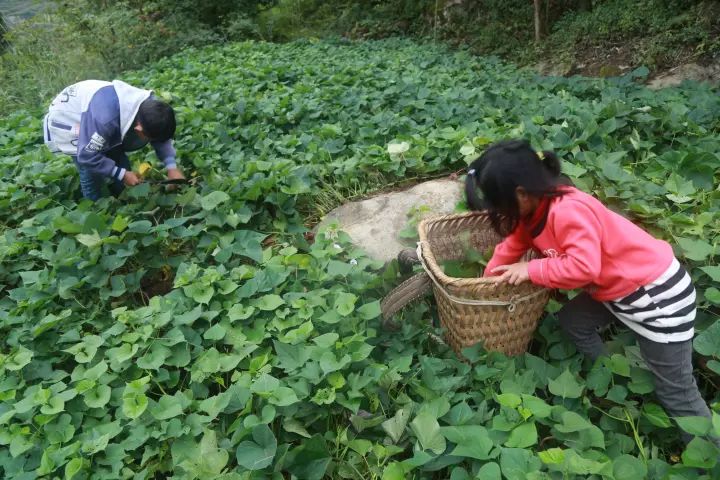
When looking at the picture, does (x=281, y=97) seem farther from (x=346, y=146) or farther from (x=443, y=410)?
(x=443, y=410)

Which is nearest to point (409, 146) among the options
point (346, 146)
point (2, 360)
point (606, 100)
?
point (346, 146)

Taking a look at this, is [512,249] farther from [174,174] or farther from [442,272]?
[174,174]

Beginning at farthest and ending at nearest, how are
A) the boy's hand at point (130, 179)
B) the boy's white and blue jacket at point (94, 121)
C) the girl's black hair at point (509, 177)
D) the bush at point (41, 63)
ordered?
the bush at point (41, 63) < the boy's hand at point (130, 179) < the boy's white and blue jacket at point (94, 121) < the girl's black hair at point (509, 177)

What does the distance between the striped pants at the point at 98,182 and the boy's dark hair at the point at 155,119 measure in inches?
13.9

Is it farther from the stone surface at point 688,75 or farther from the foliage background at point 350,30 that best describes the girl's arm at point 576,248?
the foliage background at point 350,30

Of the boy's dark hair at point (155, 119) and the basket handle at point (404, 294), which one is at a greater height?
the boy's dark hair at point (155, 119)

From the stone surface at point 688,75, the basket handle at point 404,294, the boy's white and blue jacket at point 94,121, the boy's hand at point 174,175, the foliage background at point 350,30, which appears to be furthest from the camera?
the foliage background at point 350,30

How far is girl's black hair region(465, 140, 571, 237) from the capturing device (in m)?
1.62

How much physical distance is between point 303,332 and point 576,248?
1.02m

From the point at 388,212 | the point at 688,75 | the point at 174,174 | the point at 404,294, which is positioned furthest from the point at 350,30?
the point at 404,294

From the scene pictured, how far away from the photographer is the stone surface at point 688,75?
5.32m

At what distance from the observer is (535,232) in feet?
5.99

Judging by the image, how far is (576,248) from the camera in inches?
65.4

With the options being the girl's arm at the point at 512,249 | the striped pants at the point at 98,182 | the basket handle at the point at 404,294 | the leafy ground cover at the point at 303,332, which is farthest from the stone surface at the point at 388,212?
the striped pants at the point at 98,182
